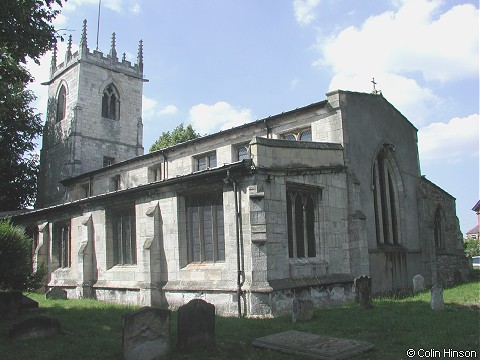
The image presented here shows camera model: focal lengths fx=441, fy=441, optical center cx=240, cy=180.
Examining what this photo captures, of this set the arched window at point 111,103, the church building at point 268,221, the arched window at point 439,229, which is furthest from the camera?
the arched window at point 111,103

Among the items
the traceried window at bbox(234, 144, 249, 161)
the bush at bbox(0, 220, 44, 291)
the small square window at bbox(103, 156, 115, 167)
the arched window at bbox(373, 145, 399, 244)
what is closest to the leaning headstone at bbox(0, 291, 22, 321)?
the bush at bbox(0, 220, 44, 291)

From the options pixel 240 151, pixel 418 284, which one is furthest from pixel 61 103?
pixel 418 284

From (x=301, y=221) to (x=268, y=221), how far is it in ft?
6.84

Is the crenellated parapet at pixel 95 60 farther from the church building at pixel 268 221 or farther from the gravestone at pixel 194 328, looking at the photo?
the gravestone at pixel 194 328

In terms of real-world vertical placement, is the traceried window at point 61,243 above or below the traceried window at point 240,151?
below

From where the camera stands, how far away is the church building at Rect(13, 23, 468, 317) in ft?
44.7

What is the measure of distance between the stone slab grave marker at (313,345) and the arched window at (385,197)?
10522mm

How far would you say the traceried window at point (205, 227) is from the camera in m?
14.6

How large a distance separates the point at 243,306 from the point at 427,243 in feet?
40.7

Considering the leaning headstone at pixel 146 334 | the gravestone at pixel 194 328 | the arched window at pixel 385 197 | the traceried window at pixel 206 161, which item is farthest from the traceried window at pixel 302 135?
the leaning headstone at pixel 146 334

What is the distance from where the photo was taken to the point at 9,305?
1304 cm

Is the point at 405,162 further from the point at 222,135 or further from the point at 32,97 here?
the point at 32,97

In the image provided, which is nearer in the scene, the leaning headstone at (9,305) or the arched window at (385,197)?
the leaning headstone at (9,305)

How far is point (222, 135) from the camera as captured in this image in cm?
2114
